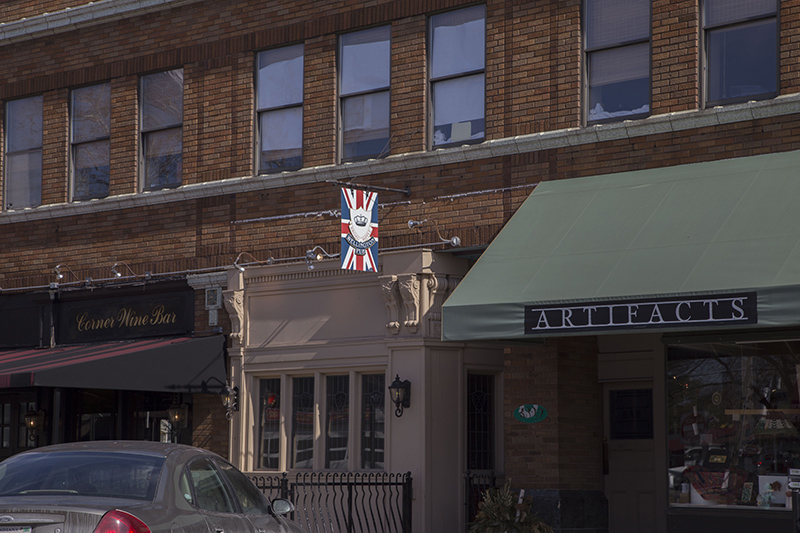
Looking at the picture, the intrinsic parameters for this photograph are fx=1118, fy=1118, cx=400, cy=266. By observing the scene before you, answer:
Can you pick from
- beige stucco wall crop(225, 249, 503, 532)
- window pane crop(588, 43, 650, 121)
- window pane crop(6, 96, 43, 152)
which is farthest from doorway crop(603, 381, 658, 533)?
window pane crop(6, 96, 43, 152)

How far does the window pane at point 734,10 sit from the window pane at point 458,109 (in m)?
2.99

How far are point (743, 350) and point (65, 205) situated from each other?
10593mm

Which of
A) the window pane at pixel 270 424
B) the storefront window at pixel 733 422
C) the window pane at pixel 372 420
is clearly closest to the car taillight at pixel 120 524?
the storefront window at pixel 733 422

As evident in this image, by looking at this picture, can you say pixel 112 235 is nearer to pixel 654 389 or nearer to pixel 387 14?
pixel 387 14

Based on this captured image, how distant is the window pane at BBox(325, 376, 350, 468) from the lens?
48.5ft

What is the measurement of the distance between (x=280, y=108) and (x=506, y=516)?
6.72 m

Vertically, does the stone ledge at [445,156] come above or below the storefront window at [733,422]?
above

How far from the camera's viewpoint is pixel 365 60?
15.2m

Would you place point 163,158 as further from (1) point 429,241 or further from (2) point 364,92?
(1) point 429,241

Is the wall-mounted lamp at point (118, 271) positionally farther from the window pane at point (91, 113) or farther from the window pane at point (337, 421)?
the window pane at point (337, 421)

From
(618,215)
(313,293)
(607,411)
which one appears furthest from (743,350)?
(313,293)

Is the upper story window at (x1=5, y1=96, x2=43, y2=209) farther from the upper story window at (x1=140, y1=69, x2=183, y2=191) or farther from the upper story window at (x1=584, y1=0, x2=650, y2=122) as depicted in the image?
the upper story window at (x1=584, y1=0, x2=650, y2=122)

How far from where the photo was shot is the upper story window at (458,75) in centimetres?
1423

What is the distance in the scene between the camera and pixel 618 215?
11992 mm
